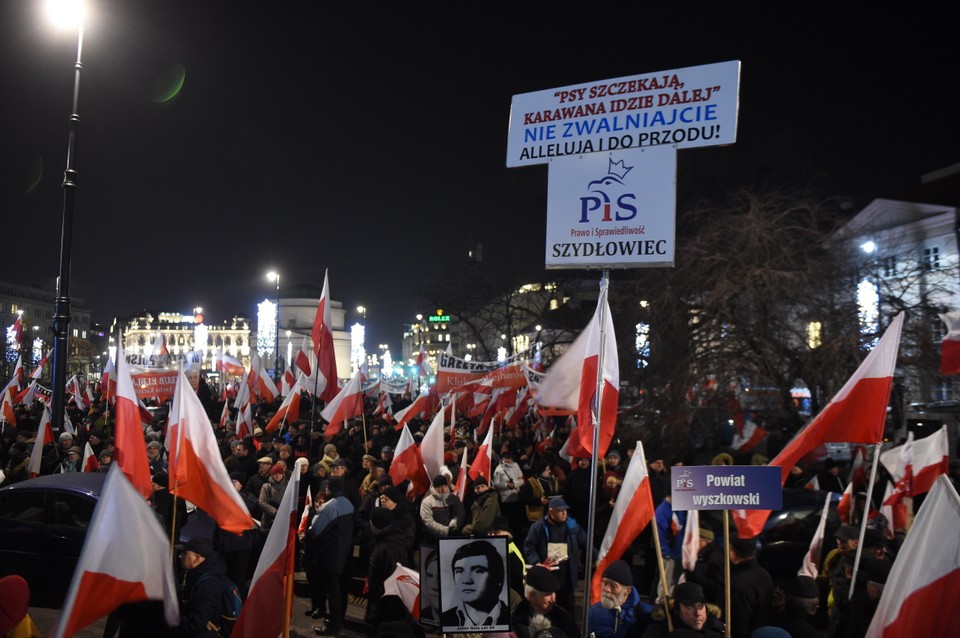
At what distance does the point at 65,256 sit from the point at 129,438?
5.49 metres

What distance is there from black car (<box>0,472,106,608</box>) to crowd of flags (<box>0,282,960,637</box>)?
0.95 m

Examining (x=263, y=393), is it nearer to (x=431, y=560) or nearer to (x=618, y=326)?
(x=618, y=326)

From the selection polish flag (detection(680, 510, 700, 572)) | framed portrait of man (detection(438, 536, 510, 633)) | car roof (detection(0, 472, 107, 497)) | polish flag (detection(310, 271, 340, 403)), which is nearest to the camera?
framed portrait of man (detection(438, 536, 510, 633))

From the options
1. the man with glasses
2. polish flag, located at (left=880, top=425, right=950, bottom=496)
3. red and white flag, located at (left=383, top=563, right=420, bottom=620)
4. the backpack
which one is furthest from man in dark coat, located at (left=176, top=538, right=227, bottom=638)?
polish flag, located at (left=880, top=425, right=950, bottom=496)

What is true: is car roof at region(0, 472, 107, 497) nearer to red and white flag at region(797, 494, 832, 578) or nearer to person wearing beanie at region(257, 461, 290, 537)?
person wearing beanie at region(257, 461, 290, 537)

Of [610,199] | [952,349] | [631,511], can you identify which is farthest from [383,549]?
[952,349]

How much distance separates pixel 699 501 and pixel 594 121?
111 inches

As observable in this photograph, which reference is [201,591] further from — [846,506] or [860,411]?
[846,506]

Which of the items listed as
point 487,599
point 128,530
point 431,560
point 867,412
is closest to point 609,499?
point 867,412

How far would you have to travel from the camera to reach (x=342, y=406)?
14102 millimetres

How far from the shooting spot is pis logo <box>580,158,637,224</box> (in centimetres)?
523

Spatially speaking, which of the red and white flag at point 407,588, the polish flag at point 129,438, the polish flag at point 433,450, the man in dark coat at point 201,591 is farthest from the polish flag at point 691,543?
the polish flag at point 129,438

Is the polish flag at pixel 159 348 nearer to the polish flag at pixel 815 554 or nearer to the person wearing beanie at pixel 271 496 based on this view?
the person wearing beanie at pixel 271 496

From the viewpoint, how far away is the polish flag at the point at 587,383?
6316 millimetres
